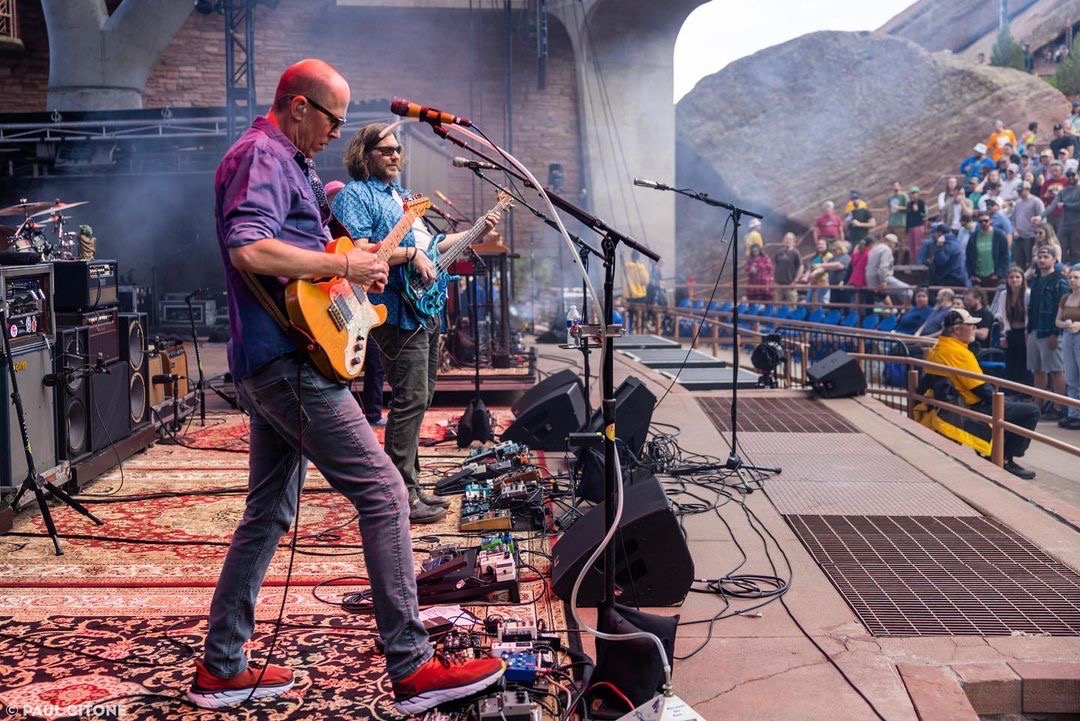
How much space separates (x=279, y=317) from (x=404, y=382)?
206 centimetres

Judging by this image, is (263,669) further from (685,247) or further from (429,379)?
(685,247)

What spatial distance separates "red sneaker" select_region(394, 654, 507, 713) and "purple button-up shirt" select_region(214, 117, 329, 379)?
0.96 metres

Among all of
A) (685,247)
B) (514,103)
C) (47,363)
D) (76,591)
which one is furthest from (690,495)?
(685,247)

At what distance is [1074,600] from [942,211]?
1391cm

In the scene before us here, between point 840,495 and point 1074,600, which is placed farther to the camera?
point 840,495

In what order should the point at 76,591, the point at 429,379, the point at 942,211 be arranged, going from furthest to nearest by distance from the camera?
the point at 942,211
the point at 429,379
the point at 76,591

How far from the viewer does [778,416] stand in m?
8.41

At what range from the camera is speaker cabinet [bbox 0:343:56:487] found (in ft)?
16.2

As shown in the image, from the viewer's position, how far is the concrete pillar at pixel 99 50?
17.2 metres

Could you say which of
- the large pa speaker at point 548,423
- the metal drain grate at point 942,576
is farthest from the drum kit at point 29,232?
the metal drain grate at point 942,576

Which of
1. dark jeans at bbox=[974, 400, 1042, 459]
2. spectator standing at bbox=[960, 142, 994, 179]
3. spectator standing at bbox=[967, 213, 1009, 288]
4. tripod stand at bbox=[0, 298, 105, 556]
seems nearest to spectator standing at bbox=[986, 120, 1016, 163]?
spectator standing at bbox=[960, 142, 994, 179]

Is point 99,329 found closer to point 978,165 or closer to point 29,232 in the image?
point 29,232

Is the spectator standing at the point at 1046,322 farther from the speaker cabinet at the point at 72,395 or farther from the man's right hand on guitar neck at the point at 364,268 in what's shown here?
the man's right hand on guitar neck at the point at 364,268

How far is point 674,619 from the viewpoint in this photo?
10.3 ft
